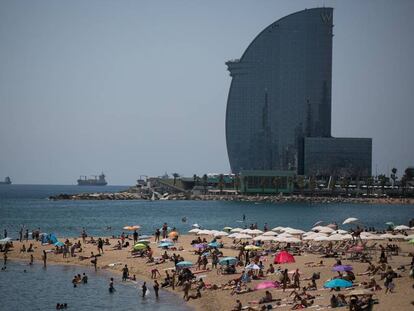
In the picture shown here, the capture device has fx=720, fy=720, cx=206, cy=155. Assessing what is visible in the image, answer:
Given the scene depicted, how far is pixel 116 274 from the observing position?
40.7m

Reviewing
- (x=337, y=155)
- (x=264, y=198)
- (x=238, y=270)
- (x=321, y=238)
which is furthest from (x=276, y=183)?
(x=238, y=270)

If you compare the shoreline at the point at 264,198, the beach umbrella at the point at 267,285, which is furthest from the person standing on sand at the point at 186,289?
the shoreline at the point at 264,198

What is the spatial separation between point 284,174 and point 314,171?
2094cm

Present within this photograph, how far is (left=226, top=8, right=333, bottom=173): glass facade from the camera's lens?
196 metres

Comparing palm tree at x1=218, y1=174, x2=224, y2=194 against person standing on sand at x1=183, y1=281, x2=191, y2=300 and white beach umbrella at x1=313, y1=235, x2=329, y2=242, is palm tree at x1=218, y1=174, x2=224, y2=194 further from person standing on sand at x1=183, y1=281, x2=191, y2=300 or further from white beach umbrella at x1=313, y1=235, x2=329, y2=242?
person standing on sand at x1=183, y1=281, x2=191, y2=300

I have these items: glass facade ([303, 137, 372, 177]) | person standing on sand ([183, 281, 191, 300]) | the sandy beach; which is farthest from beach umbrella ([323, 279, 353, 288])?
glass facade ([303, 137, 372, 177])

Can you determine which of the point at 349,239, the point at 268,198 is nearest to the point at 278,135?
the point at 268,198

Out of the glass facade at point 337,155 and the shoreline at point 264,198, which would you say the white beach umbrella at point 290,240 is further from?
the glass facade at point 337,155

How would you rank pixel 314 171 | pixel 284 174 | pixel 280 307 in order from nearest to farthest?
pixel 280 307 < pixel 284 174 < pixel 314 171

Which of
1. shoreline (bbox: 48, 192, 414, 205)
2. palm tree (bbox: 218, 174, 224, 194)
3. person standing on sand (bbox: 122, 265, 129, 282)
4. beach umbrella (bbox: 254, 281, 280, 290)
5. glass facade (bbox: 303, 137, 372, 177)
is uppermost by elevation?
glass facade (bbox: 303, 137, 372, 177)

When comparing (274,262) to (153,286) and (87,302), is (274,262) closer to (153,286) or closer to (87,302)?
(153,286)

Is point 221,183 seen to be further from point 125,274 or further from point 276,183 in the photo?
point 125,274

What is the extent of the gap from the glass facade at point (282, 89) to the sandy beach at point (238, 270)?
143 metres

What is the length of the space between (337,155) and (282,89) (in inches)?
945
